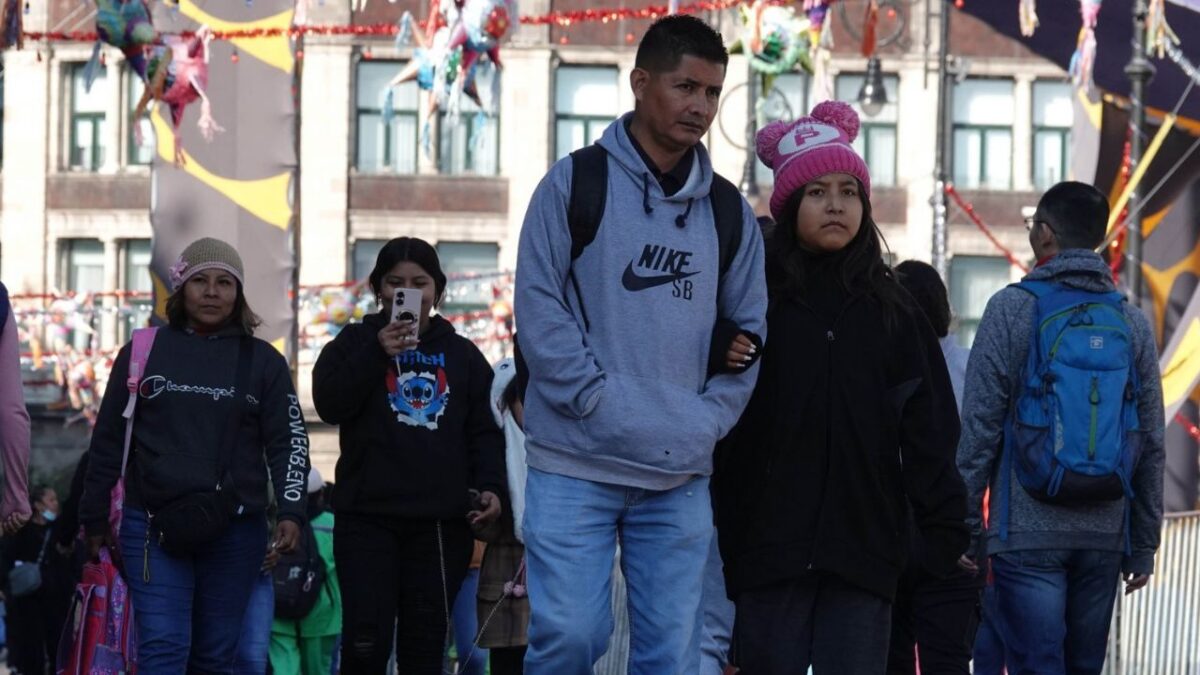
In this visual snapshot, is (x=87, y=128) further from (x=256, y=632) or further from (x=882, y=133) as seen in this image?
(x=256, y=632)

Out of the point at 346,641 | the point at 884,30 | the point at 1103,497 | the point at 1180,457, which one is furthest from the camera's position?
the point at 884,30

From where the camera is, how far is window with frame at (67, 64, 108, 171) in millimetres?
40844

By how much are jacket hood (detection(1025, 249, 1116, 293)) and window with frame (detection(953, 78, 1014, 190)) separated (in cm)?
3293

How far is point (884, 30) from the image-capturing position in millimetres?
40062

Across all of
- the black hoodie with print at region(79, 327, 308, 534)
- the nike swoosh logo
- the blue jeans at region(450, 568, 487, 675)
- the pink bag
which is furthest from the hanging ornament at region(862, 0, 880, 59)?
the nike swoosh logo

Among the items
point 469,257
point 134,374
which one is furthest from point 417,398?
point 469,257

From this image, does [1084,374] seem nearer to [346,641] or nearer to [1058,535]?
[1058,535]

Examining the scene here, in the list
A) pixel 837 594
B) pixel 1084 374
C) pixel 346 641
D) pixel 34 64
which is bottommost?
pixel 346 641

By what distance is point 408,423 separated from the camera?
841 cm

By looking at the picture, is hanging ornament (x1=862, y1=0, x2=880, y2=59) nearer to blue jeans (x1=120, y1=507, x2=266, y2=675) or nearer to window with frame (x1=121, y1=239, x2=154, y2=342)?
blue jeans (x1=120, y1=507, x2=266, y2=675)

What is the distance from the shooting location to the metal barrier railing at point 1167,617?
11.9m

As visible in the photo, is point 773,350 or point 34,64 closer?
point 773,350

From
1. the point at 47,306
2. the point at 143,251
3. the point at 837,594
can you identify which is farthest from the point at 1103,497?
the point at 143,251

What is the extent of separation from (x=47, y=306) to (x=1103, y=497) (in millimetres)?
30859
